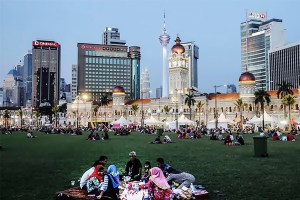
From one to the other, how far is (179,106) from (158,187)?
329 ft

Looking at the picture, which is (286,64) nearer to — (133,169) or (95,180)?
(133,169)

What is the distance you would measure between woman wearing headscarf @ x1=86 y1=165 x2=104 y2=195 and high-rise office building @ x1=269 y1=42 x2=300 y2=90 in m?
163

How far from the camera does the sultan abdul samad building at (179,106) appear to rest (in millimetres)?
94869

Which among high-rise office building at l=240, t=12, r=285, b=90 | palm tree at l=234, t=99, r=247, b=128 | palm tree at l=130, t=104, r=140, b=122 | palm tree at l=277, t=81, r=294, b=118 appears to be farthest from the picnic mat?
high-rise office building at l=240, t=12, r=285, b=90

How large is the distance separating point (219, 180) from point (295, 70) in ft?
537

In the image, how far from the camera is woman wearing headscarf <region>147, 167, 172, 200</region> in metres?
11.1

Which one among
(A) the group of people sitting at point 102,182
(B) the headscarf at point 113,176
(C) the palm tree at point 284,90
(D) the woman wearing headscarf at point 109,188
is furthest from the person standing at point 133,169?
(C) the palm tree at point 284,90

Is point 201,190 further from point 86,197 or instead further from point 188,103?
point 188,103

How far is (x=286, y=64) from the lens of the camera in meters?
171

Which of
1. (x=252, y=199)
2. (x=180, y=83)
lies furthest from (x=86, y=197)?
(x=180, y=83)

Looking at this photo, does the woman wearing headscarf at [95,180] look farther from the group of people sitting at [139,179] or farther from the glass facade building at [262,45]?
the glass facade building at [262,45]

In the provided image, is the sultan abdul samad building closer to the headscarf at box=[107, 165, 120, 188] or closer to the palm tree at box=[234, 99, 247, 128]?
the palm tree at box=[234, 99, 247, 128]

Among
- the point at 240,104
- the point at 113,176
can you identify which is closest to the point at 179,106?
the point at 240,104

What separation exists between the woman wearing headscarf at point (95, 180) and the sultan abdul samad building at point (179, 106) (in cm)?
7160
